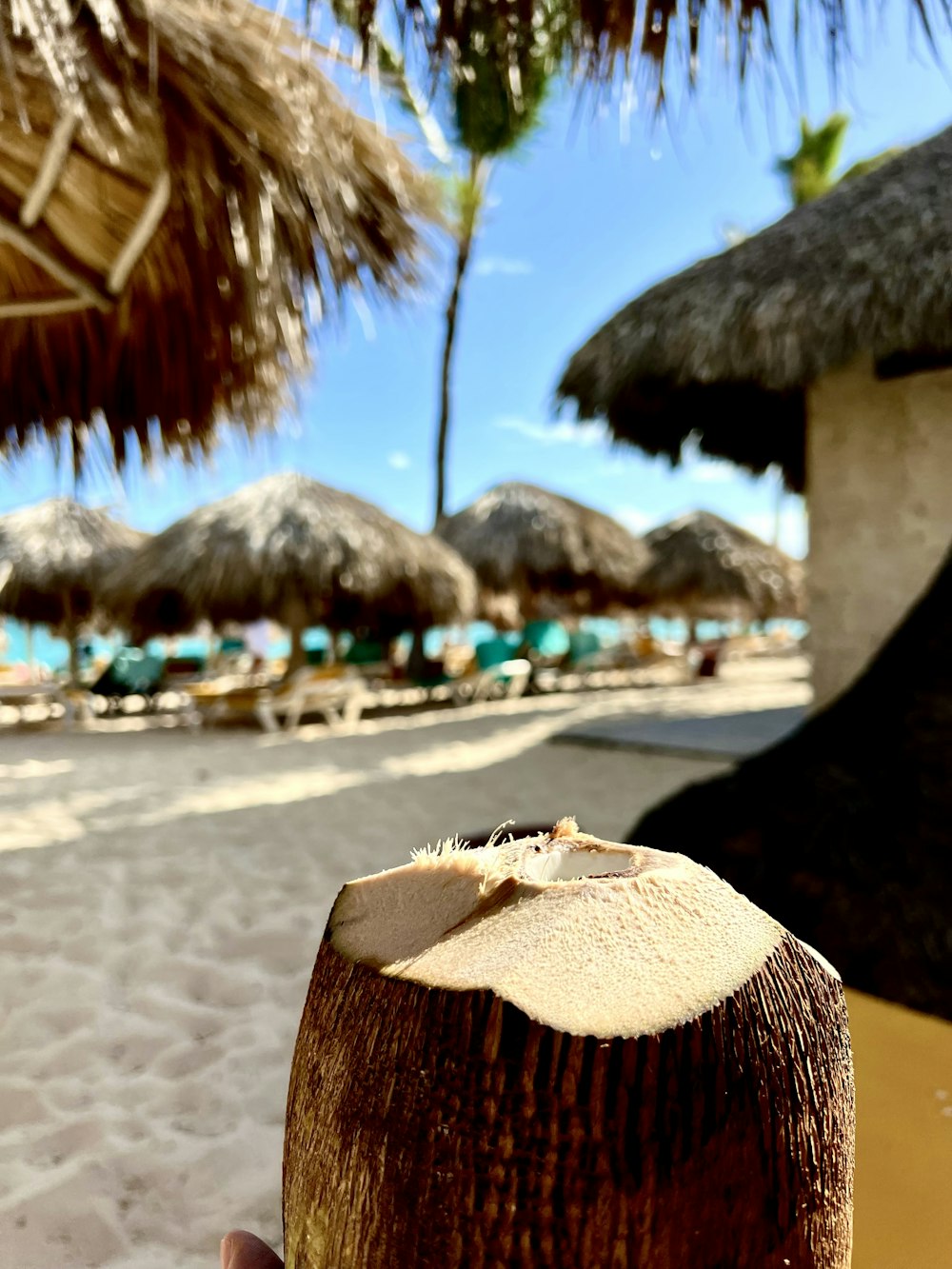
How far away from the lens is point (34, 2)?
4.93ft

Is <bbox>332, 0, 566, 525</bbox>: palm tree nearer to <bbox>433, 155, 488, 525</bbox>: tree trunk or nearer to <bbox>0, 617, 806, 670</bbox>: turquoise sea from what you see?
<bbox>433, 155, 488, 525</bbox>: tree trunk

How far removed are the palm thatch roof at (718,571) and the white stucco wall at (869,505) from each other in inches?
367

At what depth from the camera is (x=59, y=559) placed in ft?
36.8

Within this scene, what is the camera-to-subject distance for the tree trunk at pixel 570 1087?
470mm

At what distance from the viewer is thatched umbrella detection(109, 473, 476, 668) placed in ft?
26.9

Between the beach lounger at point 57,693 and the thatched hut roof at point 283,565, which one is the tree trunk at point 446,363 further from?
the beach lounger at point 57,693

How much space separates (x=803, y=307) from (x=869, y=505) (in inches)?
47.0

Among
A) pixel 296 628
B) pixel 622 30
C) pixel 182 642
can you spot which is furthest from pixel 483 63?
pixel 182 642

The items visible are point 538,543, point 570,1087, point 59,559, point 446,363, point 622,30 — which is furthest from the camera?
point 446,363

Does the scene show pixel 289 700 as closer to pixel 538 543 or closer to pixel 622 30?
pixel 538 543

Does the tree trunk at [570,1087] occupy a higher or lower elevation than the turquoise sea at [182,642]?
higher

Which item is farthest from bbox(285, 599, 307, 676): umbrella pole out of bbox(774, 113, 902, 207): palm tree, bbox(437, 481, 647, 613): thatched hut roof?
bbox(774, 113, 902, 207): palm tree

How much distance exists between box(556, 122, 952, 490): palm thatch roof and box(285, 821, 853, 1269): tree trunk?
12.2 feet

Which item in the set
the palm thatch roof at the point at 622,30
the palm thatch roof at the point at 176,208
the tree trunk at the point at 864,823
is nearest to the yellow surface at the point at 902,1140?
the tree trunk at the point at 864,823
